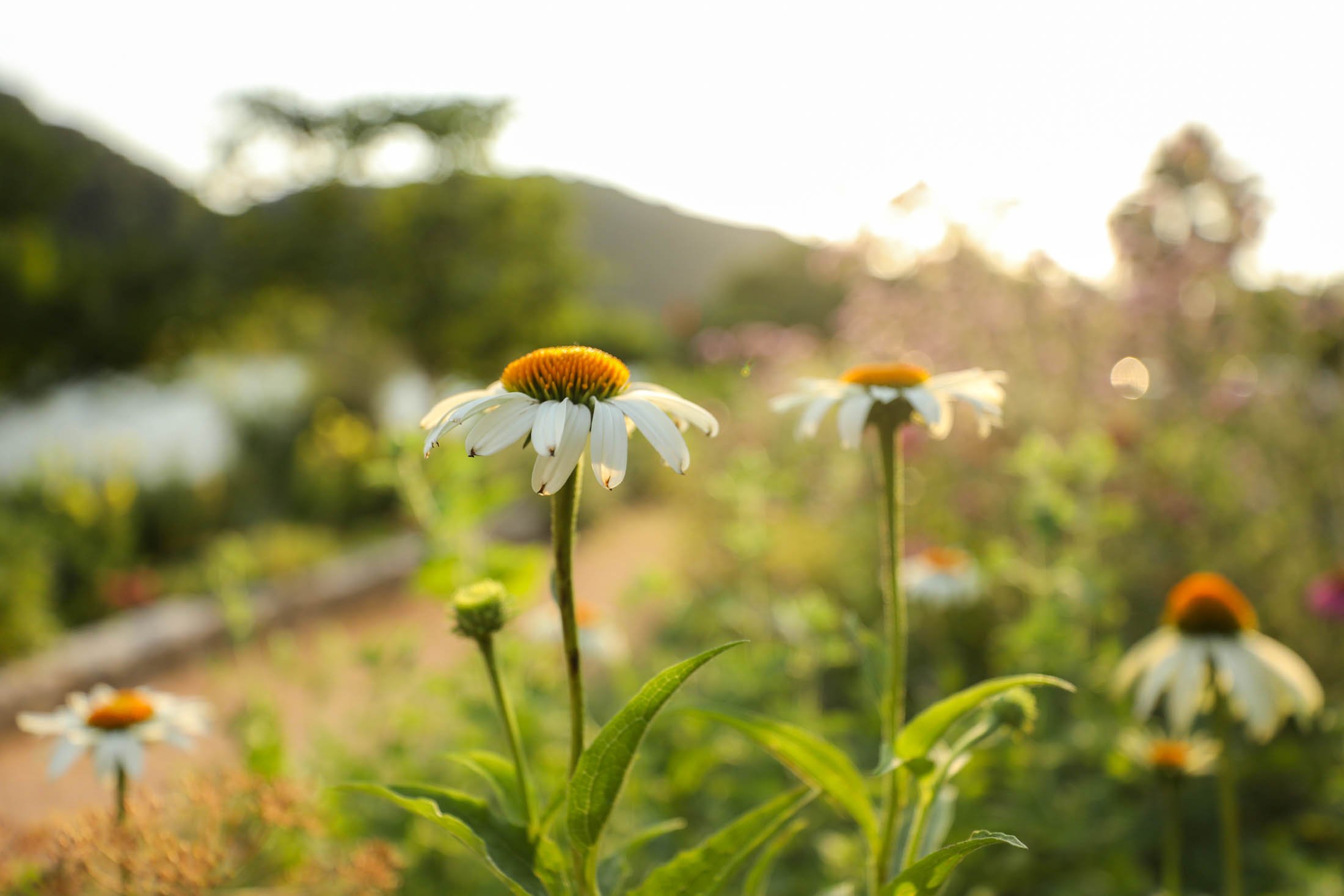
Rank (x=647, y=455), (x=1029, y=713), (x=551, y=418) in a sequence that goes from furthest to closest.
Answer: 1. (x=647, y=455)
2. (x=1029, y=713)
3. (x=551, y=418)

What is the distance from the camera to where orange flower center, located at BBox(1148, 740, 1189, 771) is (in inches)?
59.7

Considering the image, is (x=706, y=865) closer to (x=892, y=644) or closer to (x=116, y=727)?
(x=892, y=644)

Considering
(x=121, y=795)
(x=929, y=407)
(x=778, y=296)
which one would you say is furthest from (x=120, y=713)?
(x=778, y=296)

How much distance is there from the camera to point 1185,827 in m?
2.37

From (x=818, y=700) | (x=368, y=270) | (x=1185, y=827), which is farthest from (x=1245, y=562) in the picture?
(x=368, y=270)

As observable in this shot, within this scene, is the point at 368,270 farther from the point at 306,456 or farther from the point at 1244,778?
the point at 1244,778

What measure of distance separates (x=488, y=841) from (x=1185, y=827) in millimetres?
2329

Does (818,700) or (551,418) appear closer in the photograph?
(551,418)

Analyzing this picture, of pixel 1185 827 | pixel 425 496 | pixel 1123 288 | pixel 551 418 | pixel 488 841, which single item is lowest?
pixel 1185 827

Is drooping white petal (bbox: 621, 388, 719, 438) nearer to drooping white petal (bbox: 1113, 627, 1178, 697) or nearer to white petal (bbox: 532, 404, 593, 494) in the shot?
white petal (bbox: 532, 404, 593, 494)

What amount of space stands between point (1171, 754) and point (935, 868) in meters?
1.09

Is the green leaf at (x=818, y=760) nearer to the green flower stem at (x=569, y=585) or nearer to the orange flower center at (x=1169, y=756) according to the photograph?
the green flower stem at (x=569, y=585)

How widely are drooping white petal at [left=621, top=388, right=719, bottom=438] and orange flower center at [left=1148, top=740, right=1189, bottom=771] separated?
1.22m

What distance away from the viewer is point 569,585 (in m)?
0.74
